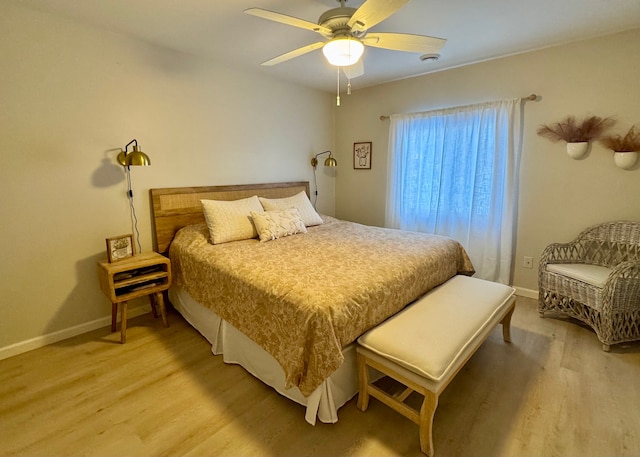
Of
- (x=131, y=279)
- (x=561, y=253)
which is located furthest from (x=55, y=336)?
(x=561, y=253)

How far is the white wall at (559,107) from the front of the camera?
2.47m

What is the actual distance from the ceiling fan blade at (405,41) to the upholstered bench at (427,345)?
1602 mm

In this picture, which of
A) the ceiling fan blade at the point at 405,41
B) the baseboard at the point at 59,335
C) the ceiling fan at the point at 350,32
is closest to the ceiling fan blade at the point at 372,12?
the ceiling fan at the point at 350,32

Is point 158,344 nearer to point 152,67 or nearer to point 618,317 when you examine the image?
point 152,67

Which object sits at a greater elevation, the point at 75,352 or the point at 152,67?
the point at 152,67

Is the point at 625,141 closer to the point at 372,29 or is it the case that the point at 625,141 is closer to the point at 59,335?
the point at 372,29

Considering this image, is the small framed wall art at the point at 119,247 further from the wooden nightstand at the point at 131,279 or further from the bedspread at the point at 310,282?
the bedspread at the point at 310,282

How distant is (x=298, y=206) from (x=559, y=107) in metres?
2.63

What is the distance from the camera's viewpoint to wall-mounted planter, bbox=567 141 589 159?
2598 mm

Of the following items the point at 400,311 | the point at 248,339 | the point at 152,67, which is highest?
the point at 152,67

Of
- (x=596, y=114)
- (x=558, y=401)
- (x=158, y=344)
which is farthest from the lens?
(x=596, y=114)

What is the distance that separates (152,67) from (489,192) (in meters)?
3.46

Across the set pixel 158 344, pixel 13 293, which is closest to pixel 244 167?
pixel 158 344

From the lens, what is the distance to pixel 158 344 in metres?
2.36
